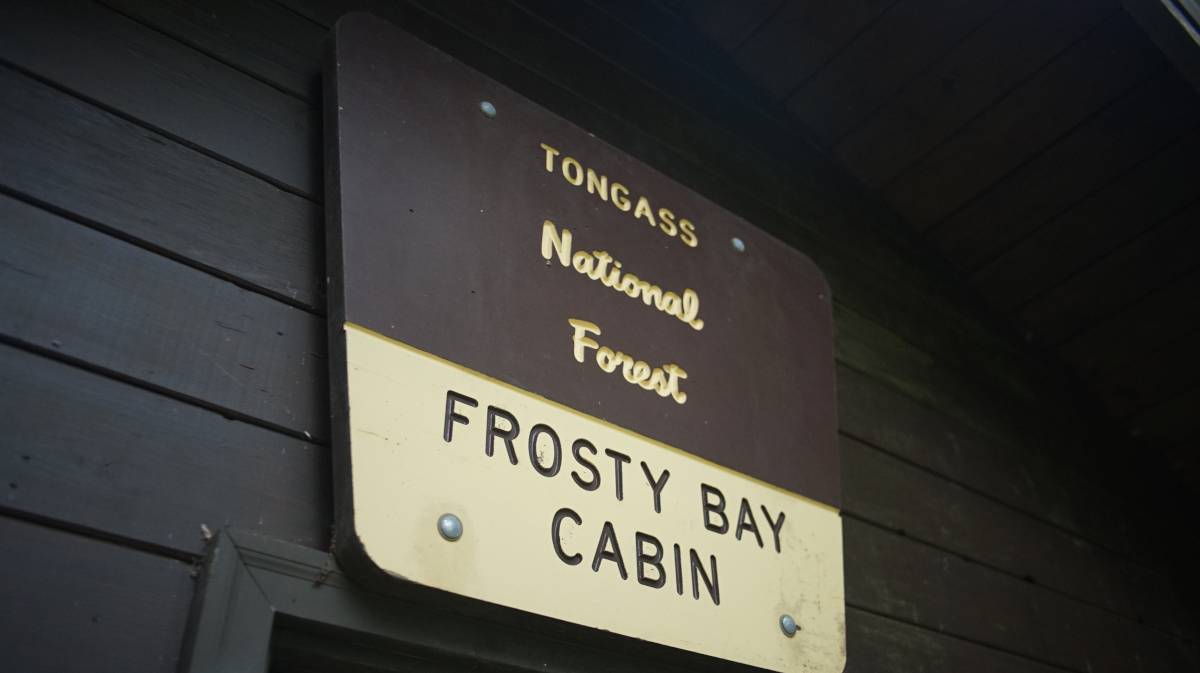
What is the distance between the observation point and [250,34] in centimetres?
107

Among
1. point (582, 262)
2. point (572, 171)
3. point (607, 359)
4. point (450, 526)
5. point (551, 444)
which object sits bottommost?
point (450, 526)

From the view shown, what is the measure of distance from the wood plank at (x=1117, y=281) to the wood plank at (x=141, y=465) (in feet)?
4.71

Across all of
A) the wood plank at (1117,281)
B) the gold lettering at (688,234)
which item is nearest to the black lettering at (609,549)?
the gold lettering at (688,234)

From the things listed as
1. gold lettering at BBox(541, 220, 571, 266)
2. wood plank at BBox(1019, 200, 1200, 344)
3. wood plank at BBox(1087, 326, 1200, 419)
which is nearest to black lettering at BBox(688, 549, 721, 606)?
gold lettering at BBox(541, 220, 571, 266)

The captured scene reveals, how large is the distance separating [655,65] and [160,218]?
88 cm

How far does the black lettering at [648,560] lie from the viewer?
3.16 feet

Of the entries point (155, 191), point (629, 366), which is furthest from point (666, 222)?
point (155, 191)

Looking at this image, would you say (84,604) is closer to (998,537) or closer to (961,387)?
(998,537)

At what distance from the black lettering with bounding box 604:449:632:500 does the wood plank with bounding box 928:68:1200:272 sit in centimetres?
101

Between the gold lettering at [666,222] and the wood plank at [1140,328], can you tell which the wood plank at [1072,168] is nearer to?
the wood plank at [1140,328]

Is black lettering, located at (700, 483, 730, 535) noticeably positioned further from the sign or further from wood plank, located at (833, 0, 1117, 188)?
wood plank, located at (833, 0, 1117, 188)

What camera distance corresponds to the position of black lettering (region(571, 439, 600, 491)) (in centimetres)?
96

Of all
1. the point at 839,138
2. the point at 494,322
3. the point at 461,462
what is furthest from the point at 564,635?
the point at 839,138

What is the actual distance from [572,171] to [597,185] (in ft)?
0.12
